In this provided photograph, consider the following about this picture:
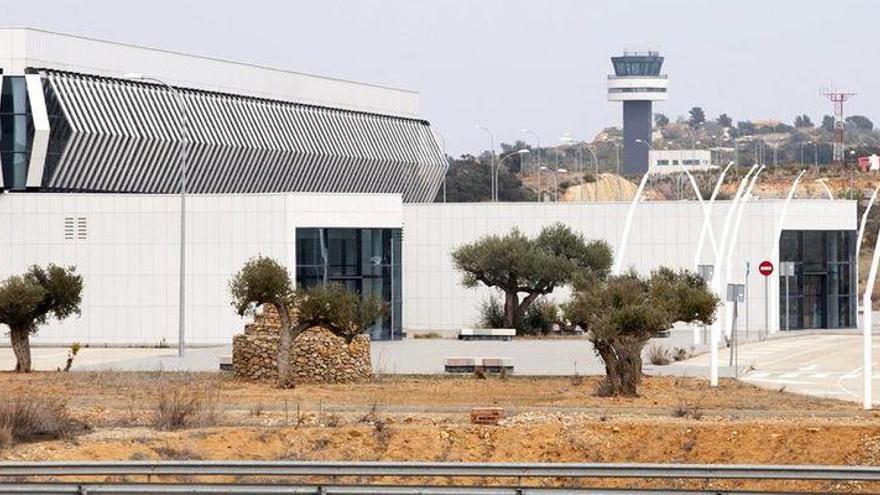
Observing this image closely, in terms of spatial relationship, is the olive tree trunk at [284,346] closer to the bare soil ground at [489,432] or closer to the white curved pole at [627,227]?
the bare soil ground at [489,432]

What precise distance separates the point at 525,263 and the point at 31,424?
46369 millimetres

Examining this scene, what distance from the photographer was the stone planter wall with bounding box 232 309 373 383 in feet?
160

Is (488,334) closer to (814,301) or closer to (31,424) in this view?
(814,301)

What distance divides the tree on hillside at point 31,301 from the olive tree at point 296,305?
279 inches

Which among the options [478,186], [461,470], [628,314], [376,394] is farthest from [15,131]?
[478,186]

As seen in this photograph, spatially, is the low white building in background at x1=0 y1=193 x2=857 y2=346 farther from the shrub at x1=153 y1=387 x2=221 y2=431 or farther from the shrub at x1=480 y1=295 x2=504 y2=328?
the shrub at x1=153 y1=387 x2=221 y2=431

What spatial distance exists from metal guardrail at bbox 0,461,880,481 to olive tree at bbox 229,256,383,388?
1867 cm

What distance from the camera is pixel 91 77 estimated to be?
8088 cm

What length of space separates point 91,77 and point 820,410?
4755 cm

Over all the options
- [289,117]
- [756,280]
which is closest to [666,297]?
[756,280]

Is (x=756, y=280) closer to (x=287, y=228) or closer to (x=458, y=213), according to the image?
(x=458, y=213)

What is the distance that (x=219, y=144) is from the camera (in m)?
89.2

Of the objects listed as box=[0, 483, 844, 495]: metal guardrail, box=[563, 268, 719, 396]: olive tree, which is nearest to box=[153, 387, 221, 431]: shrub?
box=[0, 483, 844, 495]: metal guardrail

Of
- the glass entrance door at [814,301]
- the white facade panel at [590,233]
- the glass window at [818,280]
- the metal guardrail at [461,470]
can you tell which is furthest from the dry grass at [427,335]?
the metal guardrail at [461,470]
